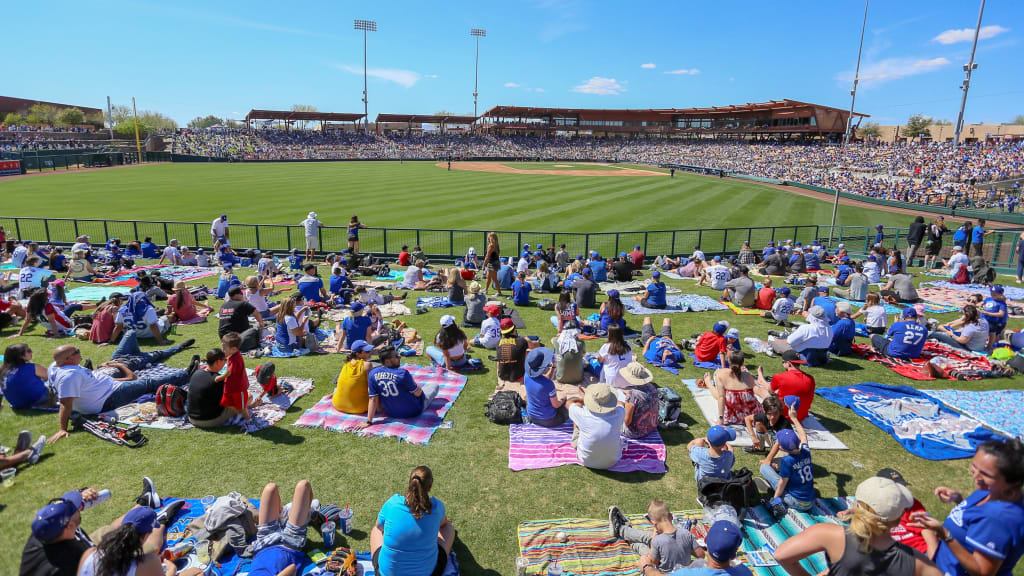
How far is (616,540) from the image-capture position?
559 centimetres

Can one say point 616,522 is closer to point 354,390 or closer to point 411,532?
point 411,532

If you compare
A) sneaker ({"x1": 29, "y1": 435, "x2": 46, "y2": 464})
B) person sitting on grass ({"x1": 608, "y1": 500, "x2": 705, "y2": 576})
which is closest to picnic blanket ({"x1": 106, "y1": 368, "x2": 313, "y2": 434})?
sneaker ({"x1": 29, "y1": 435, "x2": 46, "y2": 464})

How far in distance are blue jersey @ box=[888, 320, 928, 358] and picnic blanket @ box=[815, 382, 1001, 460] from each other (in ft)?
5.06

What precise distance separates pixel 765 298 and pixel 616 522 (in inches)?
408

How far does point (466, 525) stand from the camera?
586 cm

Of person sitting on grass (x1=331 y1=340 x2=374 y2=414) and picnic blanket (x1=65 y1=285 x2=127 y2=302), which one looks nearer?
person sitting on grass (x1=331 y1=340 x2=374 y2=414)

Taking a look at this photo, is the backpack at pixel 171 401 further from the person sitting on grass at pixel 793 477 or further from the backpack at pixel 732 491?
the person sitting on grass at pixel 793 477

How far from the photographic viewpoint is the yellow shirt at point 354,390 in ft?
26.3

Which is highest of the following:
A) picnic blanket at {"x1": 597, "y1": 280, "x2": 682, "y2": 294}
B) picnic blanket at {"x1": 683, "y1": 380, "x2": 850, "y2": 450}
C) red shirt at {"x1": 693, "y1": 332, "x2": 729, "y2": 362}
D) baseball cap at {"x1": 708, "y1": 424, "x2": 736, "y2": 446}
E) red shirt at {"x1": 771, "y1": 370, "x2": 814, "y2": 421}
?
baseball cap at {"x1": 708, "y1": 424, "x2": 736, "y2": 446}

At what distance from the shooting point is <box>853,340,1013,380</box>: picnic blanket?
32.2 feet

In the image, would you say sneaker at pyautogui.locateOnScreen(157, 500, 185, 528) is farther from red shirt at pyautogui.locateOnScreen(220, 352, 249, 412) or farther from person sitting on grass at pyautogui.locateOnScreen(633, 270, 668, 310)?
person sitting on grass at pyautogui.locateOnScreen(633, 270, 668, 310)

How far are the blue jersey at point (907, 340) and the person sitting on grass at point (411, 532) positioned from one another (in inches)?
401

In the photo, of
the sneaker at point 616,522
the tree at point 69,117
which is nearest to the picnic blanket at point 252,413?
the sneaker at point 616,522

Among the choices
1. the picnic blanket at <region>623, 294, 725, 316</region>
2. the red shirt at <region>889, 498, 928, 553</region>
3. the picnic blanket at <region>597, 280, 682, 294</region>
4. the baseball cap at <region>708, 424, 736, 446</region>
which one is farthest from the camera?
the picnic blanket at <region>597, 280, 682, 294</region>
